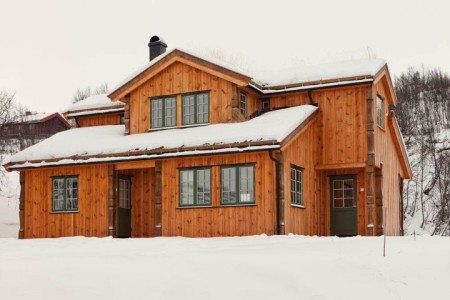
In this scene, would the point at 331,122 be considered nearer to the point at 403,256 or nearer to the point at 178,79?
the point at 178,79

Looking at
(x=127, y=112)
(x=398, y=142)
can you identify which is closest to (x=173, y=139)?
(x=127, y=112)

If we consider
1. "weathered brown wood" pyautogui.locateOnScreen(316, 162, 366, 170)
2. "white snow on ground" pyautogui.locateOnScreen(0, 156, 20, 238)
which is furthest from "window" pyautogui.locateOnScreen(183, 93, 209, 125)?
"white snow on ground" pyautogui.locateOnScreen(0, 156, 20, 238)

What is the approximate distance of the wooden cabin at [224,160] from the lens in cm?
2020

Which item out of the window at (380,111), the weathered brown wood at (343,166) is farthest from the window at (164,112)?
the window at (380,111)

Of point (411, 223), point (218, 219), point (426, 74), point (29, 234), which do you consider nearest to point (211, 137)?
point (218, 219)

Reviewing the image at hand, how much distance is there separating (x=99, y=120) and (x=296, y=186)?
1059 cm

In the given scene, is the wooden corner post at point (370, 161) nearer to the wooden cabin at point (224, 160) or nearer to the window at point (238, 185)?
the wooden cabin at point (224, 160)

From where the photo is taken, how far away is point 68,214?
23.5m

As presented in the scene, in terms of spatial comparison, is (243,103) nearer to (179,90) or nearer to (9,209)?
(179,90)

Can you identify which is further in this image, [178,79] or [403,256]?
[178,79]

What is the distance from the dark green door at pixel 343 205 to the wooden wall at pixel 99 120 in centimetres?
967

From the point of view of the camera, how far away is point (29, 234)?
2411 centimetres

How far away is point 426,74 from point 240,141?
51708 mm

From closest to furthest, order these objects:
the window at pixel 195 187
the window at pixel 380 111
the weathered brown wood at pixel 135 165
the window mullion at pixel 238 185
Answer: the window mullion at pixel 238 185 → the window at pixel 195 187 → the weathered brown wood at pixel 135 165 → the window at pixel 380 111
